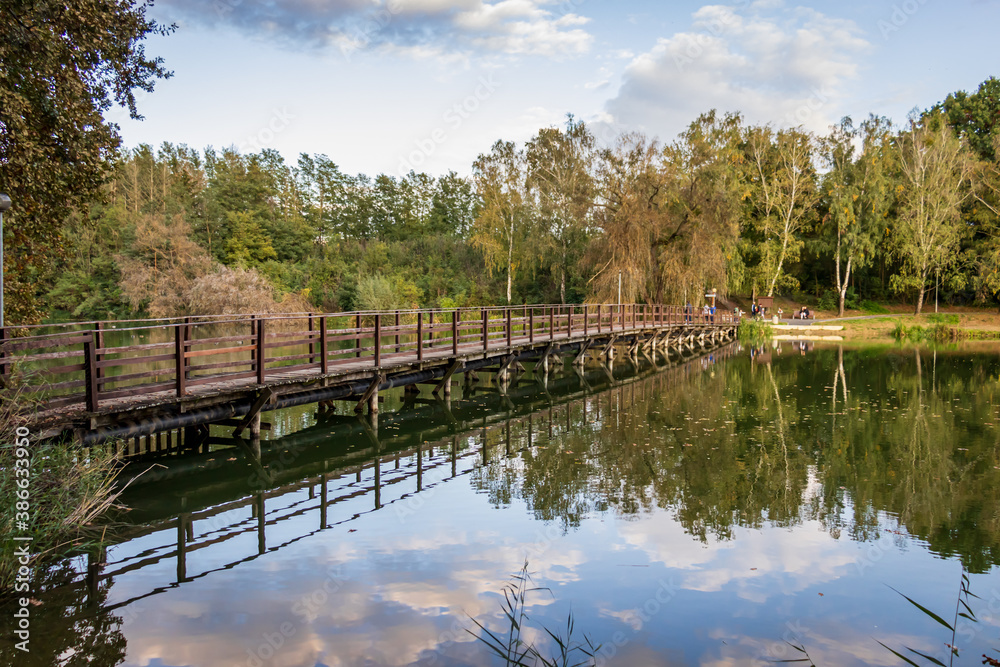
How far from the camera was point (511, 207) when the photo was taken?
48906mm

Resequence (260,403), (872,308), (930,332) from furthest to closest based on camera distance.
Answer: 1. (872,308)
2. (930,332)
3. (260,403)

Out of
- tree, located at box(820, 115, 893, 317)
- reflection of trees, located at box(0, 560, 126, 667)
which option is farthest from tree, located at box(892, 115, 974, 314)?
reflection of trees, located at box(0, 560, 126, 667)

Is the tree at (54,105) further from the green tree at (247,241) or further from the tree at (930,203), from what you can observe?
the tree at (930,203)

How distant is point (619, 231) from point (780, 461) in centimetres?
2579

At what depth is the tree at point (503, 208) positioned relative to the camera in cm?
4905

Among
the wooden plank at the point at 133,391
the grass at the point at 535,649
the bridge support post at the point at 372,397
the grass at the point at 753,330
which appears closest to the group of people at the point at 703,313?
the grass at the point at 753,330

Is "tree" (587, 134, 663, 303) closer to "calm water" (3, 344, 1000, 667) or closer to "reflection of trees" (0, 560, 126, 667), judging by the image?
"calm water" (3, 344, 1000, 667)

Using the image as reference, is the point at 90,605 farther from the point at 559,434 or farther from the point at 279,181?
the point at 279,181

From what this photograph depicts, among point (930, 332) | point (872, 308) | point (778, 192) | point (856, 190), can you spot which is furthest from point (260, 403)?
point (872, 308)

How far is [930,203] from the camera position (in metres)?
45.6

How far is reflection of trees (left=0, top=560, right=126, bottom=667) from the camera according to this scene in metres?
5.45

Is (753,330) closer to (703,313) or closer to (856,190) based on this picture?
(703,313)

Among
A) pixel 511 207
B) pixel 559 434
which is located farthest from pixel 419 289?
pixel 559 434

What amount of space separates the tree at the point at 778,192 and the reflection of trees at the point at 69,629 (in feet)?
160
